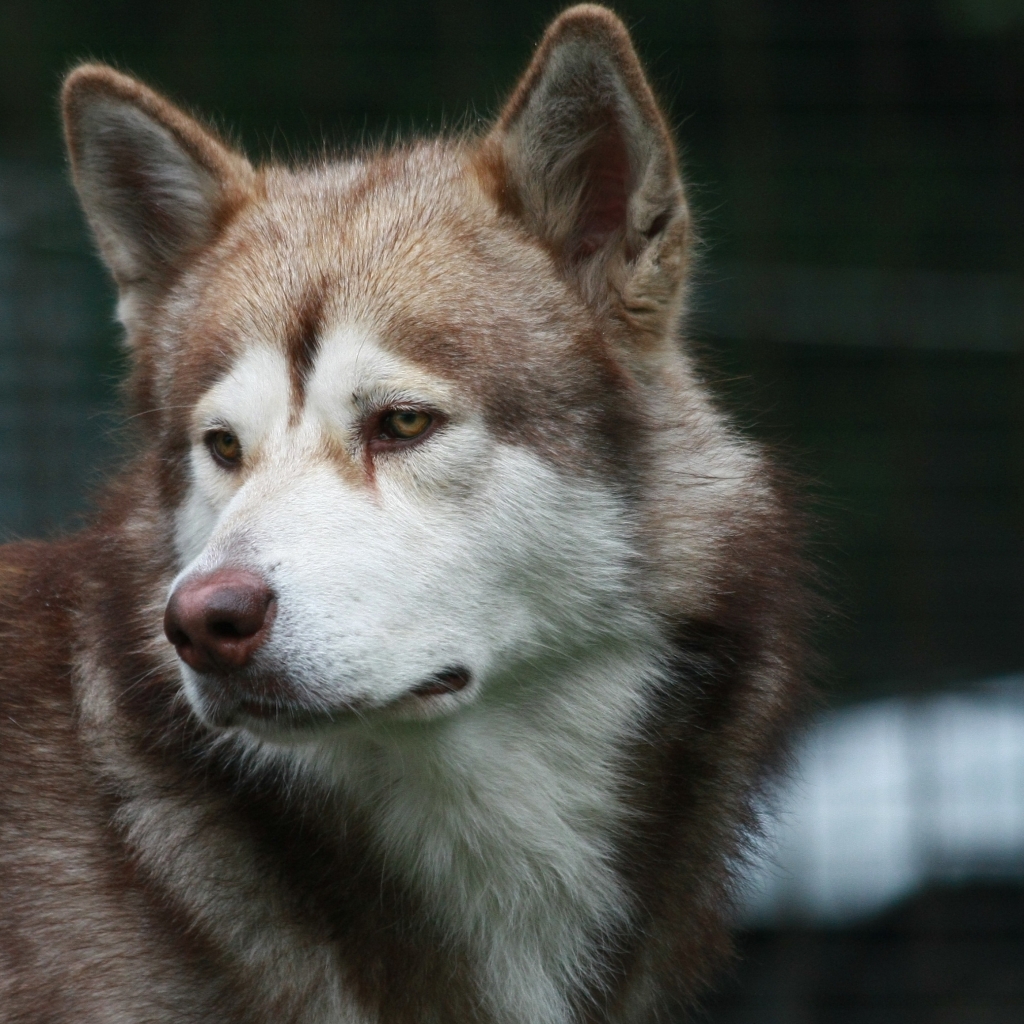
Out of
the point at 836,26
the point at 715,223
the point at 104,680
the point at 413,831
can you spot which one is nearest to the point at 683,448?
the point at 413,831

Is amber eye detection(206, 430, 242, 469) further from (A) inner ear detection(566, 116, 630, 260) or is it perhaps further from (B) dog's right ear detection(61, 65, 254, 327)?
(A) inner ear detection(566, 116, 630, 260)

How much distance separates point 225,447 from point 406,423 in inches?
16.4

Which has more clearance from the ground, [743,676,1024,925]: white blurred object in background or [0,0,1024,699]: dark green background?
[0,0,1024,699]: dark green background

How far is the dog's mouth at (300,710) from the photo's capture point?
2.75 meters

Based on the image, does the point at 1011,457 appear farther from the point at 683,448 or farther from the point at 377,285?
the point at 377,285

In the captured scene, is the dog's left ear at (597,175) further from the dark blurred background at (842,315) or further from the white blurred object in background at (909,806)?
the white blurred object in background at (909,806)

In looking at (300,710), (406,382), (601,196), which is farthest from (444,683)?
(601,196)

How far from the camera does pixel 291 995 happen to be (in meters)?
2.98

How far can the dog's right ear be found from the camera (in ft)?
11.2

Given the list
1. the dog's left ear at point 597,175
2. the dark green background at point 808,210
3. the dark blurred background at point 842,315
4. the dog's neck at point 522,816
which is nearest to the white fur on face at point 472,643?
the dog's neck at point 522,816

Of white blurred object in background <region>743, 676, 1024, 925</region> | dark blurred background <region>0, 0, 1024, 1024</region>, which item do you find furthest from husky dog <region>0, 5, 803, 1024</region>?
white blurred object in background <region>743, 676, 1024, 925</region>

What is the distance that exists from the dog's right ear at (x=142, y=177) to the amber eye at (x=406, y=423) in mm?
844

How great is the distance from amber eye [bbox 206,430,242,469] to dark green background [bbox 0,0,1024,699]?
10.9ft

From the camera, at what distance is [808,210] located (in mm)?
7043
